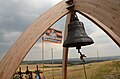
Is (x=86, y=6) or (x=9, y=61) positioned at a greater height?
(x=86, y=6)

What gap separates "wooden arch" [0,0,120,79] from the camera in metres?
2.53

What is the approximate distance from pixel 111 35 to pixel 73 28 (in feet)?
3.28

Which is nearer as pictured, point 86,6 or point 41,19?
point 86,6

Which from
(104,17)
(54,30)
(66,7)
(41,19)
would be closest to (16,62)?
(41,19)

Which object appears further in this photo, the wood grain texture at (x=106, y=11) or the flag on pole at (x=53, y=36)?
the flag on pole at (x=53, y=36)

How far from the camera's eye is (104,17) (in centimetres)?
266

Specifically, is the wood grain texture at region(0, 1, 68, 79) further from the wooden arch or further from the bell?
the bell

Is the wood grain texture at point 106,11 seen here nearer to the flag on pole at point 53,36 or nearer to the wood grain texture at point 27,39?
the wood grain texture at point 27,39

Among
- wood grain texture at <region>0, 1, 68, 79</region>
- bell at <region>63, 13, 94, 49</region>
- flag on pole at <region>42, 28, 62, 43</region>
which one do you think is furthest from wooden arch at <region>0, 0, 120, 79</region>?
flag on pole at <region>42, 28, 62, 43</region>

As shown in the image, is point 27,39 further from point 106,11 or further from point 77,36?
point 106,11

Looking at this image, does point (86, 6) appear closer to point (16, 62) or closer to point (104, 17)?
point (104, 17)

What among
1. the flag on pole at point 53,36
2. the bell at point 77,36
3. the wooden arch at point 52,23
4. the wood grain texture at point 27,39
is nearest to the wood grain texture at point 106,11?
the wooden arch at point 52,23

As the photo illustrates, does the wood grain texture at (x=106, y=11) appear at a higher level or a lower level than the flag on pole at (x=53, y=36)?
lower

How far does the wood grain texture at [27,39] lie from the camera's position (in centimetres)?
311
